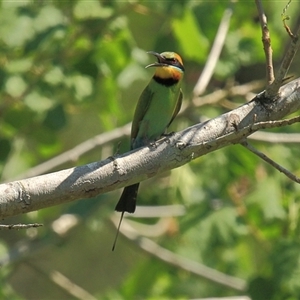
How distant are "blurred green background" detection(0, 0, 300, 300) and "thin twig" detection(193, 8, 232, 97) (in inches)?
2.6

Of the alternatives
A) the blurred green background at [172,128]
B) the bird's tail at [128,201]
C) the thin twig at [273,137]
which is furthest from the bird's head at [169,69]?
the bird's tail at [128,201]

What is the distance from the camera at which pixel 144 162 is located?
8.25 ft

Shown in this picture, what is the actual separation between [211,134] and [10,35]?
66.8 inches

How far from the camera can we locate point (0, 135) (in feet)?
14.9

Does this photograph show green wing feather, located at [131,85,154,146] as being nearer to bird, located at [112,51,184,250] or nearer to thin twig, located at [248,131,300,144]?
bird, located at [112,51,184,250]

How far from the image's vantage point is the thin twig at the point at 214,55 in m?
4.23

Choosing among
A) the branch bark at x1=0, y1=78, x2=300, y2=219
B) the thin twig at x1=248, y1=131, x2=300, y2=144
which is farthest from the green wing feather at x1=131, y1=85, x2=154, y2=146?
the branch bark at x1=0, y1=78, x2=300, y2=219

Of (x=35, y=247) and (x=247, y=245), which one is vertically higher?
(x=35, y=247)

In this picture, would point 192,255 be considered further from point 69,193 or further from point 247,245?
point 69,193

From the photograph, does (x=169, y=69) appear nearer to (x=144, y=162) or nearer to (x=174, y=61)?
(x=174, y=61)

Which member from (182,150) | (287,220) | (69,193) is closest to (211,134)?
(182,150)

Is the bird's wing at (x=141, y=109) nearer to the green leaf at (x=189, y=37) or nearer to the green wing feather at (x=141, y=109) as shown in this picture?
the green wing feather at (x=141, y=109)

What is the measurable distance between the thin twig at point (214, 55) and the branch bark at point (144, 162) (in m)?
1.64

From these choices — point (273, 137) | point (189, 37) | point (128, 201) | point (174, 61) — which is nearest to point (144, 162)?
point (128, 201)
